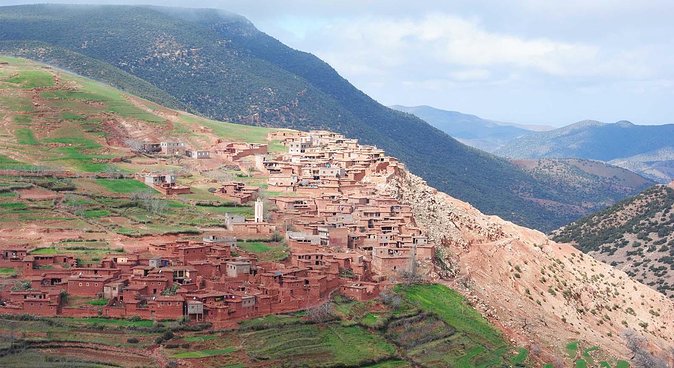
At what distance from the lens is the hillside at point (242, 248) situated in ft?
130

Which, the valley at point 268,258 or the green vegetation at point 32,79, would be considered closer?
the valley at point 268,258

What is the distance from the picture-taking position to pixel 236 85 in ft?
459

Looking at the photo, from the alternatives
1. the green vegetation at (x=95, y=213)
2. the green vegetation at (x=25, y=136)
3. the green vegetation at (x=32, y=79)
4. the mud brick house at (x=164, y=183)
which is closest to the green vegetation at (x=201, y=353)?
the green vegetation at (x=95, y=213)

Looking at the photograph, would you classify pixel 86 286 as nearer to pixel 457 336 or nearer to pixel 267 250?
pixel 267 250

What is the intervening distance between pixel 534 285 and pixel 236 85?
8576 centimetres

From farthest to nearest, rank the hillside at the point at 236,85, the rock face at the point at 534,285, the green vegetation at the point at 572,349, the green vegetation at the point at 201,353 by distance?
the hillside at the point at 236,85 → the rock face at the point at 534,285 → the green vegetation at the point at 572,349 → the green vegetation at the point at 201,353

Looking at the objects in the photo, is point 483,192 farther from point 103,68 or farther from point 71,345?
point 71,345

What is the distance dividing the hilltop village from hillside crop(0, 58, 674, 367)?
837 millimetres

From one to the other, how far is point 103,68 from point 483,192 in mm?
56267

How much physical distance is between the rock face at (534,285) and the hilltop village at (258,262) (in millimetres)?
3265

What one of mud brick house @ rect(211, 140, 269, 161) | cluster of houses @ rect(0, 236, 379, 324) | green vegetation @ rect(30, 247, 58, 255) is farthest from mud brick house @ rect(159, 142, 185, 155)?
cluster of houses @ rect(0, 236, 379, 324)

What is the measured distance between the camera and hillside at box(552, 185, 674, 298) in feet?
282

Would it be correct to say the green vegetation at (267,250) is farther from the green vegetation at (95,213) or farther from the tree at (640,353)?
the tree at (640,353)

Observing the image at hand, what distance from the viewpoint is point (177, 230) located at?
172 feet
